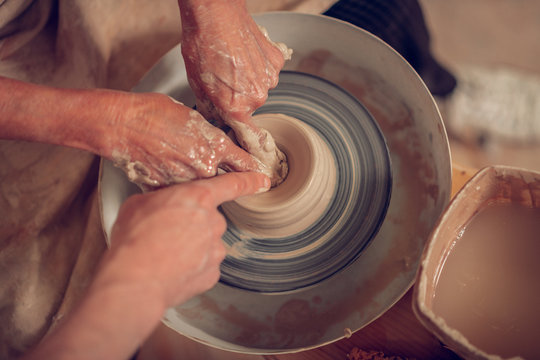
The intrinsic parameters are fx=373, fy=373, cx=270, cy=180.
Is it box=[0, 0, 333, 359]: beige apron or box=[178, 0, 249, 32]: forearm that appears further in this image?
box=[0, 0, 333, 359]: beige apron

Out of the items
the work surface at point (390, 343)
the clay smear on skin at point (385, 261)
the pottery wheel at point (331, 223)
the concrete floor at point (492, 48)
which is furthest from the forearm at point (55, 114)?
the concrete floor at point (492, 48)

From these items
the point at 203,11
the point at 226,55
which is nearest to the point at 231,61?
the point at 226,55

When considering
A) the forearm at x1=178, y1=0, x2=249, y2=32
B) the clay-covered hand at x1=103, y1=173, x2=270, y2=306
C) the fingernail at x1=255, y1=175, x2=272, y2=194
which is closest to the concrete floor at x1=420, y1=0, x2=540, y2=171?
the fingernail at x1=255, y1=175, x2=272, y2=194

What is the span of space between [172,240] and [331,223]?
0.60 metres

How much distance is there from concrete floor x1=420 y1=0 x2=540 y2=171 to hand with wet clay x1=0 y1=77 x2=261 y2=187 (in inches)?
75.7

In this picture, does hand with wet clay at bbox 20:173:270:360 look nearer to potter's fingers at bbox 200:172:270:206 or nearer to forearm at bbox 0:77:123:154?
potter's fingers at bbox 200:172:270:206

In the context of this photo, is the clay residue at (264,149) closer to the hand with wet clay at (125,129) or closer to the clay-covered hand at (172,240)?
the hand with wet clay at (125,129)

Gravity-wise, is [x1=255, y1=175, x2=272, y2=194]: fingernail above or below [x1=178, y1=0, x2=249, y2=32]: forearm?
below

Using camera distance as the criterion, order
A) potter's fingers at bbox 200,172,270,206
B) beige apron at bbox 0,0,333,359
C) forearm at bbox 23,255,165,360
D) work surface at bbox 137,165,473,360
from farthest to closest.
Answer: beige apron at bbox 0,0,333,359
work surface at bbox 137,165,473,360
potter's fingers at bbox 200,172,270,206
forearm at bbox 23,255,165,360

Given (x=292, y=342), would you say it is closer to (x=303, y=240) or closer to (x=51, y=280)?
(x=303, y=240)

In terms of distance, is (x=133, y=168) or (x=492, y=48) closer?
(x=133, y=168)

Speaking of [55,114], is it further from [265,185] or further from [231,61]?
[265,185]

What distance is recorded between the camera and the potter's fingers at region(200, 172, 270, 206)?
3.07ft

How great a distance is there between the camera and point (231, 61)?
3.51 feet
